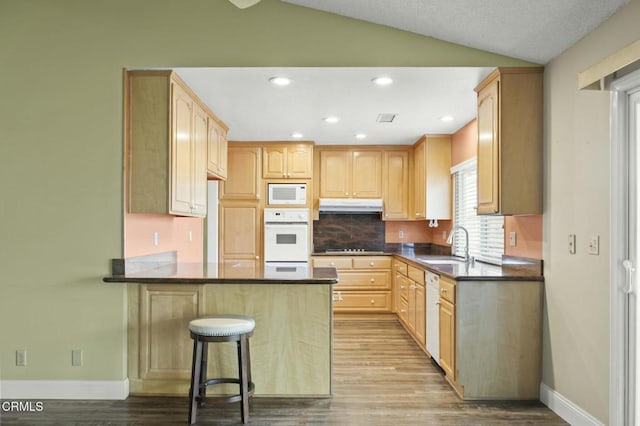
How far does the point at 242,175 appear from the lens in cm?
573

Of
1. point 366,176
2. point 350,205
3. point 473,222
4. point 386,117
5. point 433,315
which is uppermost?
point 386,117

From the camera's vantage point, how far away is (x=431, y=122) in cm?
465

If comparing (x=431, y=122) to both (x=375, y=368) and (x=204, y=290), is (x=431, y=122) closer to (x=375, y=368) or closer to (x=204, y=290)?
(x=375, y=368)

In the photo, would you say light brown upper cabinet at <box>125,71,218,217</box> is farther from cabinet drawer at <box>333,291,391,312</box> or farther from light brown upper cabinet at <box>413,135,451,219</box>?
light brown upper cabinet at <box>413,135,451,219</box>

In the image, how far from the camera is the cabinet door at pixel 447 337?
3.18 metres

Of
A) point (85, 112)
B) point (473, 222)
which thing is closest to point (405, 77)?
point (473, 222)

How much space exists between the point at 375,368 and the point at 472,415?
1.01 meters

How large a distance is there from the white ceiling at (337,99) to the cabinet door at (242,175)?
0.41m

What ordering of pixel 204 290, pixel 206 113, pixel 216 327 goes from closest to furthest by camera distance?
pixel 216 327
pixel 204 290
pixel 206 113

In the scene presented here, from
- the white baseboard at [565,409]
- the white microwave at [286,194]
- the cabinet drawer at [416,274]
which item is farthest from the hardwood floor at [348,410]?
the white microwave at [286,194]

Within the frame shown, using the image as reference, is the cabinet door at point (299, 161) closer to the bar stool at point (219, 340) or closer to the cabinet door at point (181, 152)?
the cabinet door at point (181, 152)

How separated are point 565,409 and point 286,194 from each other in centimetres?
380

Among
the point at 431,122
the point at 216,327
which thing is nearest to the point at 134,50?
the point at 216,327

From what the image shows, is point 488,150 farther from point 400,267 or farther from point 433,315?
point 400,267
